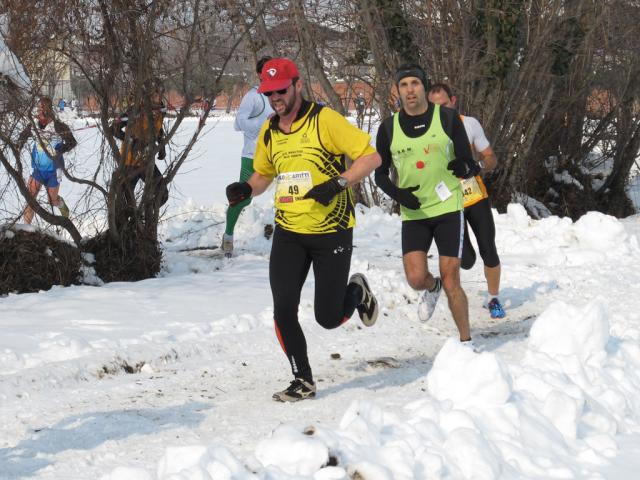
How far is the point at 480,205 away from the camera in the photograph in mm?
7742

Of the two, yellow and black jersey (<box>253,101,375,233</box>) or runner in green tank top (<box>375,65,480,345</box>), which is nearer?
yellow and black jersey (<box>253,101,375,233</box>)

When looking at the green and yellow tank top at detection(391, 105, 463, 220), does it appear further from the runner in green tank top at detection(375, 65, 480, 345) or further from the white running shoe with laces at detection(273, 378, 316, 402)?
the white running shoe with laces at detection(273, 378, 316, 402)

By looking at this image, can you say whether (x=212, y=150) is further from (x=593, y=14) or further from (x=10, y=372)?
(x=10, y=372)

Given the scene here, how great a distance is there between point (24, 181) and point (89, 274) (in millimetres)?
1030

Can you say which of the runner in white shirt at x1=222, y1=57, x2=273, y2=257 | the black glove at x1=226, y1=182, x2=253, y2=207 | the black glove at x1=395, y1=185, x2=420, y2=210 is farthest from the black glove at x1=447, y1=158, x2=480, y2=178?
the runner in white shirt at x1=222, y1=57, x2=273, y2=257

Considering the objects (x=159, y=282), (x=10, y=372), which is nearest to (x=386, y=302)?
(x=159, y=282)

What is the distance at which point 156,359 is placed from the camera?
648cm

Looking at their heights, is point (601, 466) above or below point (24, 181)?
below

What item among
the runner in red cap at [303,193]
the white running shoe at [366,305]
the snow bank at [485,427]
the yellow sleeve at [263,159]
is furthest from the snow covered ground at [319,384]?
the yellow sleeve at [263,159]

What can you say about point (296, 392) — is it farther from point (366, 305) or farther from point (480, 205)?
point (480, 205)

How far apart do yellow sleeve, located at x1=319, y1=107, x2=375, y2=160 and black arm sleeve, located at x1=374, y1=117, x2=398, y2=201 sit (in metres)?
1.10

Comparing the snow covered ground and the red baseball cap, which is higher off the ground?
the red baseball cap

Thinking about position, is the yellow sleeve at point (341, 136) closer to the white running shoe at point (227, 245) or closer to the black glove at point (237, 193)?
the black glove at point (237, 193)

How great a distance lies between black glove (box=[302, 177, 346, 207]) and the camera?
17.4ft
